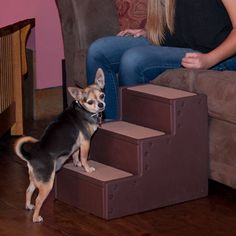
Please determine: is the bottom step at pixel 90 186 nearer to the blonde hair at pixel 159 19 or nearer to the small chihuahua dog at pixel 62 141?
the small chihuahua dog at pixel 62 141

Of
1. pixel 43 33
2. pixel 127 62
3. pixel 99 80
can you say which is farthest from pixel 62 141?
pixel 43 33

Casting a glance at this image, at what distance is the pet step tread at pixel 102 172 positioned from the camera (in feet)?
8.10

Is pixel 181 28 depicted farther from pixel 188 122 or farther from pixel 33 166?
pixel 33 166

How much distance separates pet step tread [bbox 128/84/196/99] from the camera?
258 centimetres

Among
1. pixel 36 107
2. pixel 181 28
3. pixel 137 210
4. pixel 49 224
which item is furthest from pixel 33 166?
pixel 36 107

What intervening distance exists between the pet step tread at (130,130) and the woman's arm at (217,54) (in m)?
0.28

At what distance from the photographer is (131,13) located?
333cm

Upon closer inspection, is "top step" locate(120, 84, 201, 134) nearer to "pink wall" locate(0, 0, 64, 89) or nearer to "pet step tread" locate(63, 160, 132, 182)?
"pet step tread" locate(63, 160, 132, 182)

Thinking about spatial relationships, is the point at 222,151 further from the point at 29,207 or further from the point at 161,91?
the point at 29,207

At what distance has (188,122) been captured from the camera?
2578 millimetres

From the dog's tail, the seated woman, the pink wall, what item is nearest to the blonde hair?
the seated woman

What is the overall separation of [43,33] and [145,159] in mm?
1638

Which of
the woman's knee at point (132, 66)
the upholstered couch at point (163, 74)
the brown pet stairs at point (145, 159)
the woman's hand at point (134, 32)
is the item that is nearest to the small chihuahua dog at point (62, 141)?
the brown pet stairs at point (145, 159)

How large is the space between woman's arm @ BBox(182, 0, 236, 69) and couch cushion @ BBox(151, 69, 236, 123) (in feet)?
0.11
